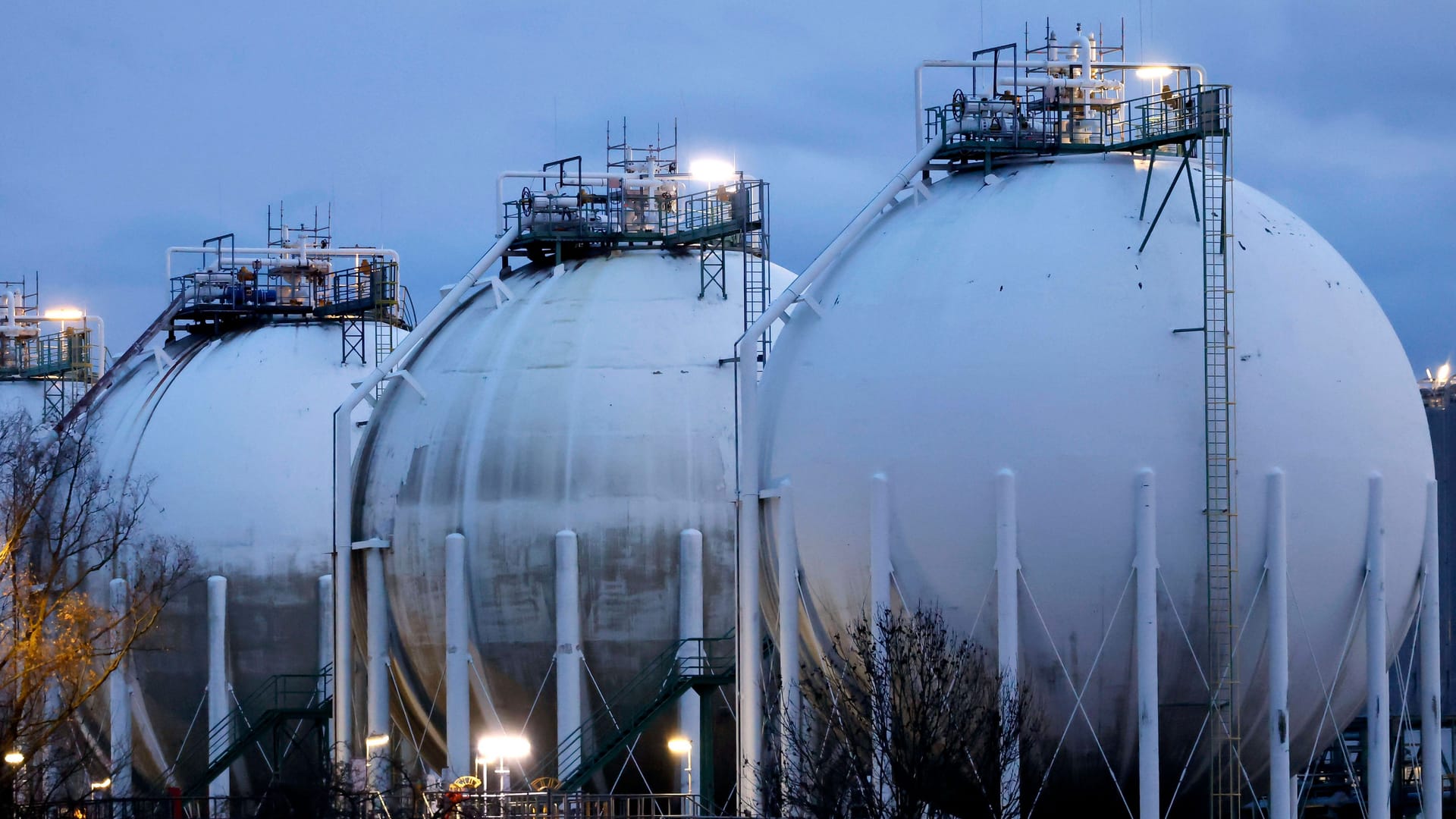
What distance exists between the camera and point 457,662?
38656 millimetres

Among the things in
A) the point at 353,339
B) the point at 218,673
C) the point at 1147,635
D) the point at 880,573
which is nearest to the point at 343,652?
the point at 218,673

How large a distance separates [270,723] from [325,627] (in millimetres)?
2181

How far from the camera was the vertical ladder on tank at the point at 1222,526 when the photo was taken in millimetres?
29359

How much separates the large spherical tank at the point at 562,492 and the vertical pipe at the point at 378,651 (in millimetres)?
206

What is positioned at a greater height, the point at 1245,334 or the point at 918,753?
the point at 1245,334

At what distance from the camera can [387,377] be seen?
136ft

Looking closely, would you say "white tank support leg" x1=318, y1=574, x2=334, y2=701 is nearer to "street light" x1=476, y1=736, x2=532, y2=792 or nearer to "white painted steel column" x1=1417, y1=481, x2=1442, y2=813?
"street light" x1=476, y1=736, x2=532, y2=792

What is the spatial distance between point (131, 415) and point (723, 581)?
55.6 ft

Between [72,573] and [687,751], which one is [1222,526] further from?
[72,573]

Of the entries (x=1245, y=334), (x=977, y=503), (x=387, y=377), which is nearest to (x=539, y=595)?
(x=387, y=377)

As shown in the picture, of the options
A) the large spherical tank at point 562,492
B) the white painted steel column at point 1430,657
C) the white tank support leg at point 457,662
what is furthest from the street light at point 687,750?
the white painted steel column at point 1430,657

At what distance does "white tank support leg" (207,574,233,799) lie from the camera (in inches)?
1786

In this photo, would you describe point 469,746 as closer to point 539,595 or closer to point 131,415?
point 539,595

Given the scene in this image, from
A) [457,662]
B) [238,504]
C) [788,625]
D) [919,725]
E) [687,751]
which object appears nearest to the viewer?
[919,725]
